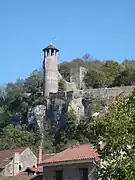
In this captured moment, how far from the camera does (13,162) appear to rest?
6222cm

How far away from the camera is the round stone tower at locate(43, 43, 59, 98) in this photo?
9975 centimetres

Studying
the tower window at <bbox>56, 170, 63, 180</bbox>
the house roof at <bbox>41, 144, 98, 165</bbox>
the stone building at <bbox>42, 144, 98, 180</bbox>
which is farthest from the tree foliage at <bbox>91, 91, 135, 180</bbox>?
the tower window at <bbox>56, 170, 63, 180</bbox>

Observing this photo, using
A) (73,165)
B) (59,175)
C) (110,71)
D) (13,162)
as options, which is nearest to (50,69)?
(110,71)

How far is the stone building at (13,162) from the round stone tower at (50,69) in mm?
35223

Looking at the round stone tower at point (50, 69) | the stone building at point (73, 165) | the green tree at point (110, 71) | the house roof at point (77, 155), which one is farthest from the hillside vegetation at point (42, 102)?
the round stone tower at point (50, 69)

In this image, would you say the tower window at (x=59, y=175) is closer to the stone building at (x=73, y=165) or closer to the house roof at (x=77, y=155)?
the stone building at (x=73, y=165)

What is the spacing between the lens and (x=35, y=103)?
99.7m

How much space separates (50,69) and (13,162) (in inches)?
1608

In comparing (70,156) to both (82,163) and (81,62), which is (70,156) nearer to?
(82,163)

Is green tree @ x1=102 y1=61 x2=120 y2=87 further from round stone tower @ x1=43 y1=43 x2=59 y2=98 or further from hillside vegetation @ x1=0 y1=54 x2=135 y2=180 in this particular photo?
round stone tower @ x1=43 y1=43 x2=59 y2=98

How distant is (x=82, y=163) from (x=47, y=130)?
176 feet

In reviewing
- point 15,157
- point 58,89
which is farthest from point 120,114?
point 58,89

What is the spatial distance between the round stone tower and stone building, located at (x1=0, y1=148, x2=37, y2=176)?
1387 inches

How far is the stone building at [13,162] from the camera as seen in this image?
204ft
